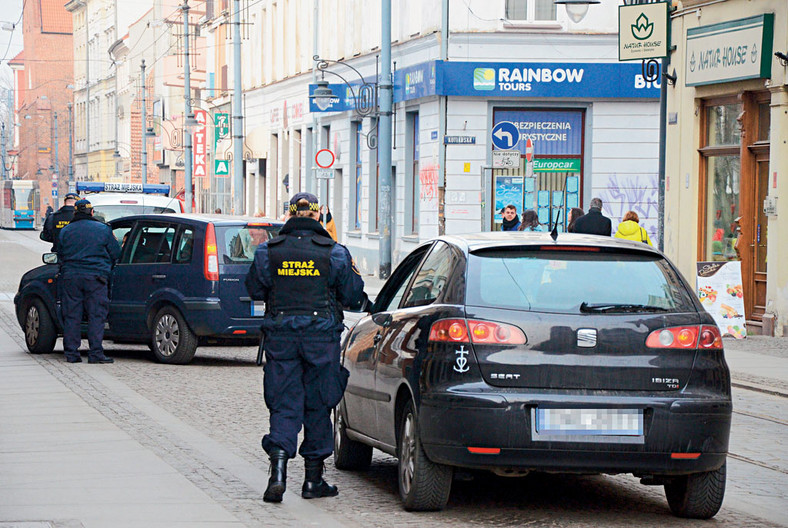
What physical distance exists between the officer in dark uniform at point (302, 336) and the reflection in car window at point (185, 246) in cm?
812

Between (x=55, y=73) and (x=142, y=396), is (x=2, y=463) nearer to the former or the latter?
(x=142, y=396)

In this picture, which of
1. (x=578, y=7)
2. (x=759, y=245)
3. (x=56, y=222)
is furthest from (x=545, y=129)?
(x=56, y=222)

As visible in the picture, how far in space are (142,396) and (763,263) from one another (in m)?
11.1

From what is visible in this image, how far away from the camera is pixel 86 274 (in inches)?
628

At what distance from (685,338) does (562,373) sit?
2.22 feet

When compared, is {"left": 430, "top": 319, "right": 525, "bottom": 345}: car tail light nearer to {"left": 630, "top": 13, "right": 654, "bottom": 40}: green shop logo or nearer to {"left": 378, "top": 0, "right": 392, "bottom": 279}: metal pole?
{"left": 630, "top": 13, "right": 654, "bottom": 40}: green shop logo

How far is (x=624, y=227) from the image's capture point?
72.6ft

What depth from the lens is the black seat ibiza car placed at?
287 inches

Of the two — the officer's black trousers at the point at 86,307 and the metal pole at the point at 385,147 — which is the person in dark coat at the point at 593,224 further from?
the metal pole at the point at 385,147

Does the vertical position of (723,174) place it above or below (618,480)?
above

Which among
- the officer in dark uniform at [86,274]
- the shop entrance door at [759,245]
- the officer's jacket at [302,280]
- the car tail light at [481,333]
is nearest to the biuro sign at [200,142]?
the shop entrance door at [759,245]

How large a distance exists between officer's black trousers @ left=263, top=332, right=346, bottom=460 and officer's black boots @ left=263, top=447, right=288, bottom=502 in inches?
1.6

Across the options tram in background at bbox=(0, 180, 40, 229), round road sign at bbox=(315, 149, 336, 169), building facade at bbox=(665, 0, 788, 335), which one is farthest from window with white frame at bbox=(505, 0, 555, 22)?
tram in background at bbox=(0, 180, 40, 229)

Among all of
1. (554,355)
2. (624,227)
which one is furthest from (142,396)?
(624,227)
